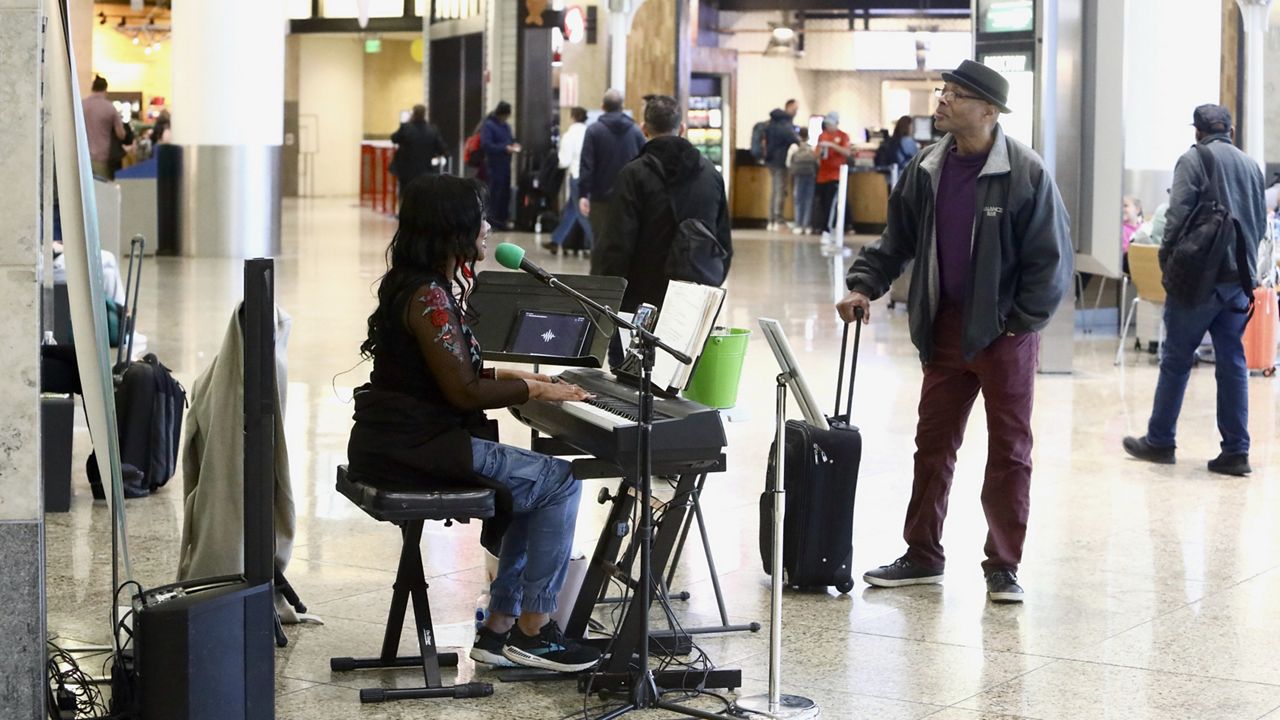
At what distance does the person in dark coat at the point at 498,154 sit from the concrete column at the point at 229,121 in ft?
15.8

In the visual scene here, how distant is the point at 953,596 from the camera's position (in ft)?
17.5

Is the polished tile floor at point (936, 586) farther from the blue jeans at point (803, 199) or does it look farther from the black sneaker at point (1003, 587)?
the blue jeans at point (803, 199)

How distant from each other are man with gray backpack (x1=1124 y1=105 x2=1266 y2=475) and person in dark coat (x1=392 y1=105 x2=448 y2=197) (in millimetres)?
14995

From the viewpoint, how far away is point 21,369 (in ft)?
12.0

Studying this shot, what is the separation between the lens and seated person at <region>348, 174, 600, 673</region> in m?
4.14

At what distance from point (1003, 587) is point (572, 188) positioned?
13.3 meters

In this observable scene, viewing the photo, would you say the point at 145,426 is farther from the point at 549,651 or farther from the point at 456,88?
the point at 456,88

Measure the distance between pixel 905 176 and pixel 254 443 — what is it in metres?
2.43

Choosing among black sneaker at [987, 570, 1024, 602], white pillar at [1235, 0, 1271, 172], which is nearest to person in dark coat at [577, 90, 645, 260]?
white pillar at [1235, 0, 1271, 172]

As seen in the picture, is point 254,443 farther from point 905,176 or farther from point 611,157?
point 611,157

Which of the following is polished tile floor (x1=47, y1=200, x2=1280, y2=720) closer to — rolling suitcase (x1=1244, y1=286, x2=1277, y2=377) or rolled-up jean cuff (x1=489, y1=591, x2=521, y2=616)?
rolled-up jean cuff (x1=489, y1=591, x2=521, y2=616)

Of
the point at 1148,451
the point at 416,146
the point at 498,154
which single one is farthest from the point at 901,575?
the point at 416,146

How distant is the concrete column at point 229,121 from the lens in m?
15.6

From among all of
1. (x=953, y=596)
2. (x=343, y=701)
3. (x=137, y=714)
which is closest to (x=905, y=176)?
(x=953, y=596)
